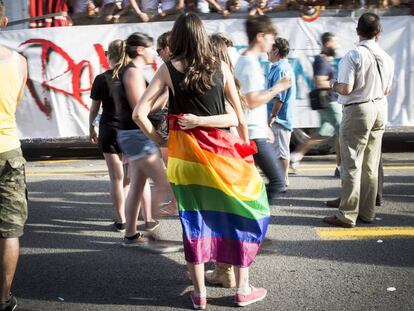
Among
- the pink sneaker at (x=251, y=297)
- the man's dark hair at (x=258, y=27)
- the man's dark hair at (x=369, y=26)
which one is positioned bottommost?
the pink sneaker at (x=251, y=297)

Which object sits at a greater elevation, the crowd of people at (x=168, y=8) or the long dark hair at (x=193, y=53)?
the long dark hair at (x=193, y=53)

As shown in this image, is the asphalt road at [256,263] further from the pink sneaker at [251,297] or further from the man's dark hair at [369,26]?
the man's dark hair at [369,26]

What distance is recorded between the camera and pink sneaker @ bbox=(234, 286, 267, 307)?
434 centimetres

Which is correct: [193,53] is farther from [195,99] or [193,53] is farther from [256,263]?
[256,263]

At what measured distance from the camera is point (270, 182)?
5320 mm

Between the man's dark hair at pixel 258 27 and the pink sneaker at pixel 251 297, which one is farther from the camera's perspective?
the man's dark hair at pixel 258 27

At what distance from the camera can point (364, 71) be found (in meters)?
5.85

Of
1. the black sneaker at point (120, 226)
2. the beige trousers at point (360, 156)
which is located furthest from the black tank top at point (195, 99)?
the black sneaker at point (120, 226)

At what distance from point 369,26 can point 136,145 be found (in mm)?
2239

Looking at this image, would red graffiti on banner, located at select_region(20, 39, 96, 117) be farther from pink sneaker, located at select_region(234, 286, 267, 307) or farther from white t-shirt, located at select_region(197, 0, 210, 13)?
pink sneaker, located at select_region(234, 286, 267, 307)

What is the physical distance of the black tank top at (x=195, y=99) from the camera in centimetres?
416

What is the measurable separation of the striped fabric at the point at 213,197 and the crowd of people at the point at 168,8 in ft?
22.0

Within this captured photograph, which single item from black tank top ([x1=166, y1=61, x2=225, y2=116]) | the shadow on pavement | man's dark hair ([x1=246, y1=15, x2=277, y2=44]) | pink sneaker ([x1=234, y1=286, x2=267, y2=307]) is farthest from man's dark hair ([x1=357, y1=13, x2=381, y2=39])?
pink sneaker ([x1=234, y1=286, x2=267, y2=307])

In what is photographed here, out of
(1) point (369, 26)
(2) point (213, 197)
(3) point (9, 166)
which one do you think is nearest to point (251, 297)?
(2) point (213, 197)
